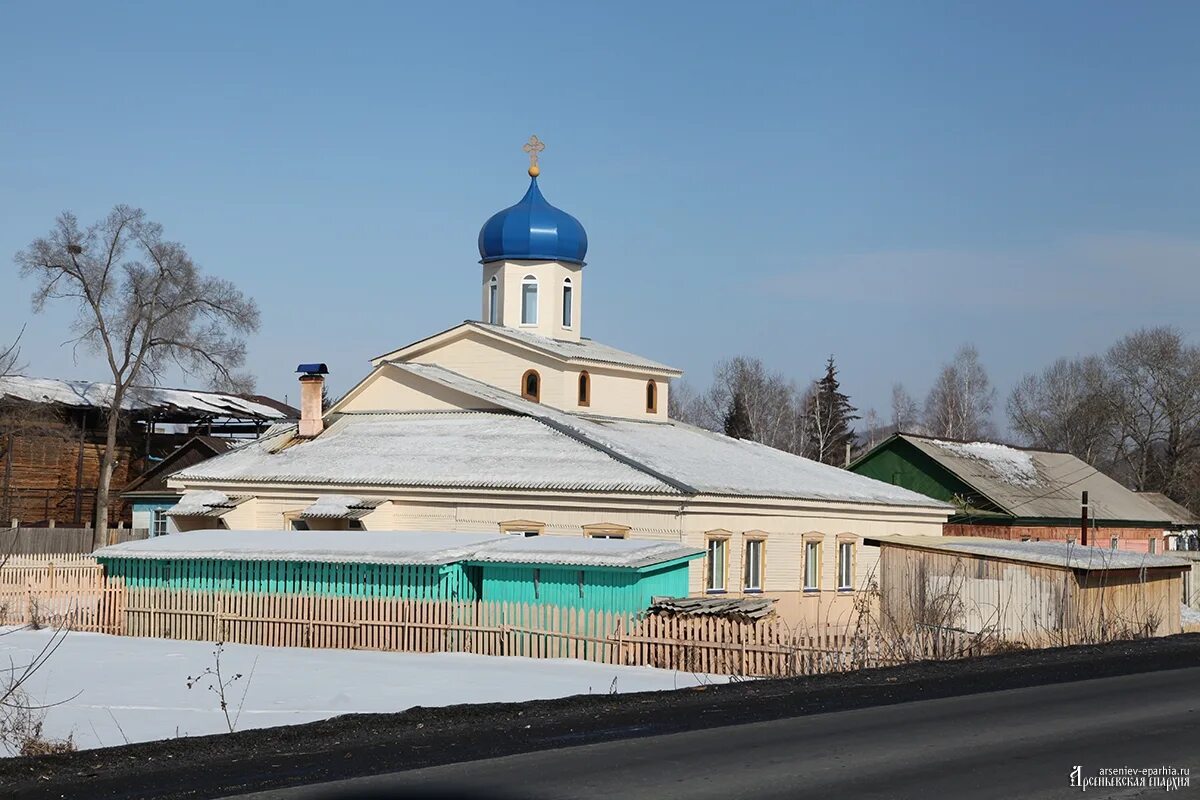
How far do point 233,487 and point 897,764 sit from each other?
28.0m

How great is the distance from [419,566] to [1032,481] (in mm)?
29061

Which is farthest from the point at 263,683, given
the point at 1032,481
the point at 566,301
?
the point at 1032,481

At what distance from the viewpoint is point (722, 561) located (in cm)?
3181

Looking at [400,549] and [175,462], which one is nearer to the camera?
[400,549]

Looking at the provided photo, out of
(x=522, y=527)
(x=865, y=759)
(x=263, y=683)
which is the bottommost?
(x=263, y=683)

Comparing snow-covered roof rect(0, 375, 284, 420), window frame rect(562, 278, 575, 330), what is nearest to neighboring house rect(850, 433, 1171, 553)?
window frame rect(562, 278, 575, 330)

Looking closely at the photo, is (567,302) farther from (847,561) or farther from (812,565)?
(812,565)

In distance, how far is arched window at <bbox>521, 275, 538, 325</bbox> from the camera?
4234cm

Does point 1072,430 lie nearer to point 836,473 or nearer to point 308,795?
point 836,473

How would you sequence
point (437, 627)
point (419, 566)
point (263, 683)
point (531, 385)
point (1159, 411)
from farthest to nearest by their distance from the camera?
1. point (1159, 411)
2. point (531, 385)
3. point (419, 566)
4. point (437, 627)
5. point (263, 683)

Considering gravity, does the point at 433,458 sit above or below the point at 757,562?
above

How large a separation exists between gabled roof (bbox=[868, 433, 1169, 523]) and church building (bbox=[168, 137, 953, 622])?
29.1 ft

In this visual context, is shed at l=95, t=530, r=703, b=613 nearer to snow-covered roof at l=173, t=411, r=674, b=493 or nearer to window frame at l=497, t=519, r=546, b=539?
window frame at l=497, t=519, r=546, b=539

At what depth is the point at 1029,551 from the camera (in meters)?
28.8
